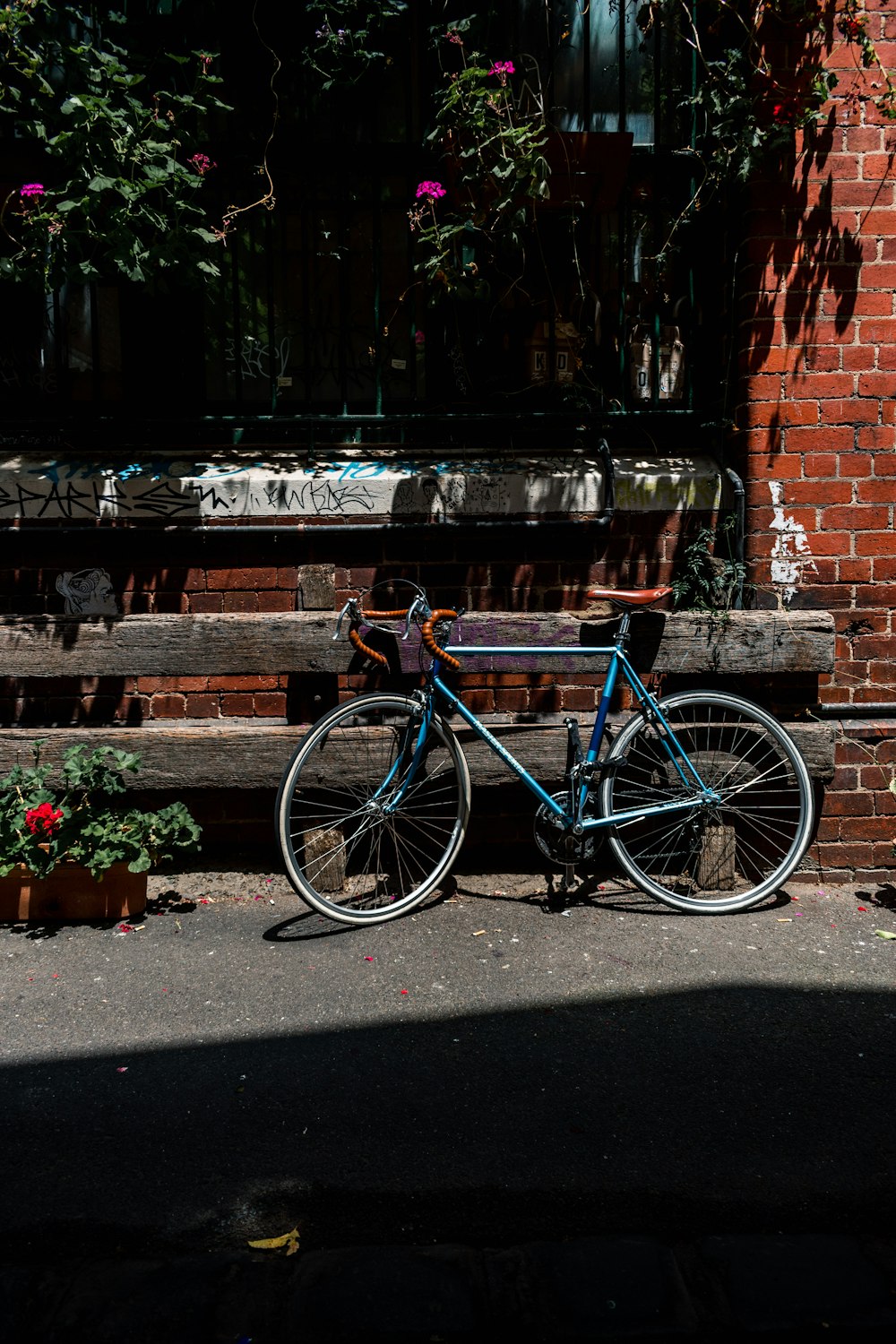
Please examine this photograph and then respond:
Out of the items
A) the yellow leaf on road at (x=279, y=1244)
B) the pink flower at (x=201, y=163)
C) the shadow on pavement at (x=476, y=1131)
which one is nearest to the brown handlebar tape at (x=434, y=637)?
the shadow on pavement at (x=476, y=1131)

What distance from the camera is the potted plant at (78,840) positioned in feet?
12.2

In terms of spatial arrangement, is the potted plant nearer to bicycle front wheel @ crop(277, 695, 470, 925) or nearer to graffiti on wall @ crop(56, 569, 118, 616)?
bicycle front wheel @ crop(277, 695, 470, 925)

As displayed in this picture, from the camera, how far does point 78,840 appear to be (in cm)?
379

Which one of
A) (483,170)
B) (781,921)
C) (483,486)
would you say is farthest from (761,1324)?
(483,170)

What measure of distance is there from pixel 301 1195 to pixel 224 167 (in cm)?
408

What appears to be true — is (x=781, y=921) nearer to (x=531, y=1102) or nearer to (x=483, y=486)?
(x=531, y=1102)

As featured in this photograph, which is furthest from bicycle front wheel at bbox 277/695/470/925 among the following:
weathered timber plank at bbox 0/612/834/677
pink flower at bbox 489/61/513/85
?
pink flower at bbox 489/61/513/85

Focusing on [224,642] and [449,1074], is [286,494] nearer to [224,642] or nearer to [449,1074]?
[224,642]

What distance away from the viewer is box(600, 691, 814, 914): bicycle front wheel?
3.97m

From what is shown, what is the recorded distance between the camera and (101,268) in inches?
163

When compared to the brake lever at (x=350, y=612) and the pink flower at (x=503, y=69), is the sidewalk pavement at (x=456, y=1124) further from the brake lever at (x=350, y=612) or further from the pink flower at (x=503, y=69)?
the pink flower at (x=503, y=69)

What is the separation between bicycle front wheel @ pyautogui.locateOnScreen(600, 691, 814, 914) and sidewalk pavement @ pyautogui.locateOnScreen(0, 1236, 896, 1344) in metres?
1.91

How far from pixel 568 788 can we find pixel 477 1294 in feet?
7.03

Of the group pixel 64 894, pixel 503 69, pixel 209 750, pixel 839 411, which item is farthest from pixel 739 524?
pixel 64 894
